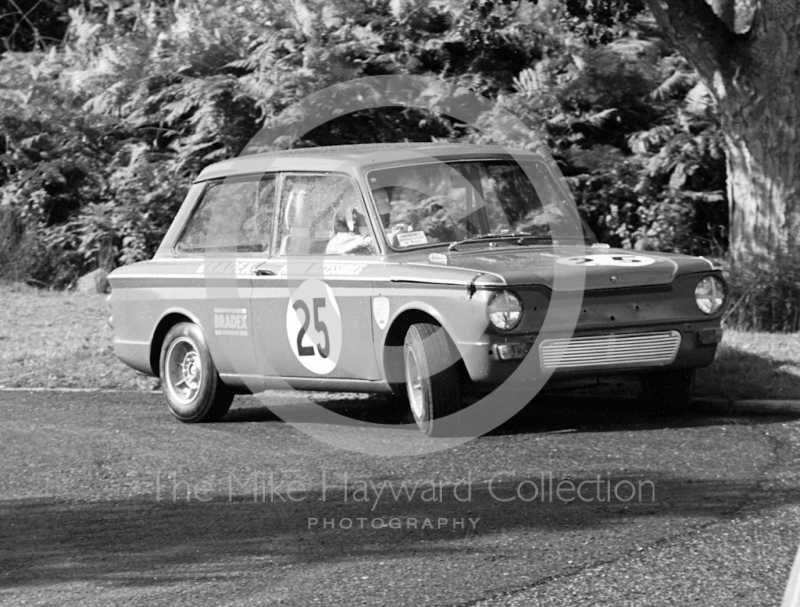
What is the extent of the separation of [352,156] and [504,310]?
1.78m

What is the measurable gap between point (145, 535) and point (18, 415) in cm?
386

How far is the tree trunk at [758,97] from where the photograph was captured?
36.8ft

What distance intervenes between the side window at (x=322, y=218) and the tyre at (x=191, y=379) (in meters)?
1.00

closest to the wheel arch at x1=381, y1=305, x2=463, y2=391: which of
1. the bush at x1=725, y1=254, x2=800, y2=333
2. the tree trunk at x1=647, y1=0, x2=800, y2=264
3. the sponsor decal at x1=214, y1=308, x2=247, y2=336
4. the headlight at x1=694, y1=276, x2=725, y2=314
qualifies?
the sponsor decal at x1=214, y1=308, x2=247, y2=336

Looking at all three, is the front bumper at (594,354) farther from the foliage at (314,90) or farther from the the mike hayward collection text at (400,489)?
the foliage at (314,90)

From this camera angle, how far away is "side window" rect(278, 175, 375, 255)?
314 inches

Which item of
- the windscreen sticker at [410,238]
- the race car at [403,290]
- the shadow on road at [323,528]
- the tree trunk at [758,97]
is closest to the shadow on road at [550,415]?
the race car at [403,290]

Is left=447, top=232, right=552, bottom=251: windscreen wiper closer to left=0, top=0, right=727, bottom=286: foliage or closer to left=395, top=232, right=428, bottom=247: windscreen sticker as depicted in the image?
left=395, top=232, right=428, bottom=247: windscreen sticker

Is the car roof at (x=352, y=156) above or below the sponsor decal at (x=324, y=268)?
above

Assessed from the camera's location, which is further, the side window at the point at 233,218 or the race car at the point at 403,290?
the side window at the point at 233,218

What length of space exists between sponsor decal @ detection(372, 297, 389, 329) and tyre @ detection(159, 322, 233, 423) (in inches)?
60.5

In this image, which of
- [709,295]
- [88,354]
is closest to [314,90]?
[88,354]

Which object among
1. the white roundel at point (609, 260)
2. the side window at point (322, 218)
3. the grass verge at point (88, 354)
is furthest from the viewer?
the grass verge at point (88, 354)

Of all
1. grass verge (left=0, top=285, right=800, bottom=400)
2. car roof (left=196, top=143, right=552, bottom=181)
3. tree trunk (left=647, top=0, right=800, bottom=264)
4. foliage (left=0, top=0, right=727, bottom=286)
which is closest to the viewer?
car roof (left=196, top=143, right=552, bottom=181)
